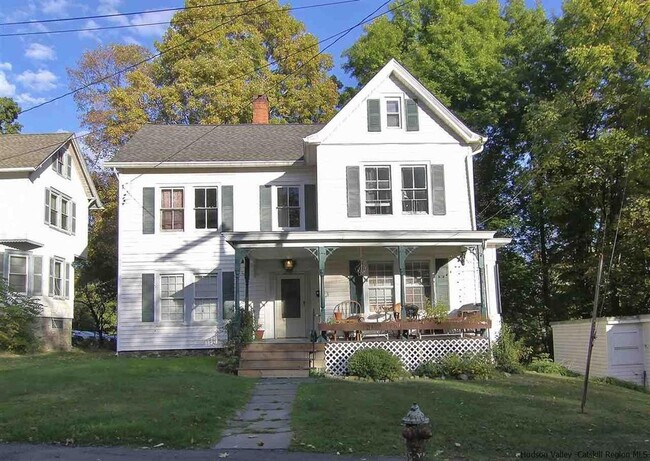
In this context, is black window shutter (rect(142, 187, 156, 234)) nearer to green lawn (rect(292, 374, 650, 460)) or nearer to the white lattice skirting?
the white lattice skirting

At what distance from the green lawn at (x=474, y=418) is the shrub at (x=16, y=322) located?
39.4ft

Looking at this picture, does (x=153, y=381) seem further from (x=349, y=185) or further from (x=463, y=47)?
(x=463, y=47)

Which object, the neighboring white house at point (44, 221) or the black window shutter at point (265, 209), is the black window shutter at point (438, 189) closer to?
the black window shutter at point (265, 209)

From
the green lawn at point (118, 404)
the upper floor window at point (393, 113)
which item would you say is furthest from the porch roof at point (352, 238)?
the upper floor window at point (393, 113)

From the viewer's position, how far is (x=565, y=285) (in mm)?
25719

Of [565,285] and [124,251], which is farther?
[565,285]

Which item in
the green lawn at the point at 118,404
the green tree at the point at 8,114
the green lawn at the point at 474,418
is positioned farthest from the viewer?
the green tree at the point at 8,114

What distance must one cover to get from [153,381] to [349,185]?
8.44m

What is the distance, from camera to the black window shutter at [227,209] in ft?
64.7

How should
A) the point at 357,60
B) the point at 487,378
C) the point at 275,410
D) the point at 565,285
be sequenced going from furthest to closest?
the point at 357,60 → the point at 565,285 → the point at 487,378 → the point at 275,410

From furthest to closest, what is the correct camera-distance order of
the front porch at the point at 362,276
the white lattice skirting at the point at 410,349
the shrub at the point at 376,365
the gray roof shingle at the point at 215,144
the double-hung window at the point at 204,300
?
the gray roof shingle at the point at 215,144, the double-hung window at the point at 204,300, the front porch at the point at 362,276, the white lattice skirting at the point at 410,349, the shrub at the point at 376,365

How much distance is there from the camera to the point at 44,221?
76.5 feet

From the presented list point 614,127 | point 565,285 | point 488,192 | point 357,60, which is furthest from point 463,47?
point 565,285

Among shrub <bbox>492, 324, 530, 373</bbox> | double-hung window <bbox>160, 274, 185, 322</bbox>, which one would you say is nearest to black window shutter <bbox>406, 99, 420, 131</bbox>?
shrub <bbox>492, 324, 530, 373</bbox>
